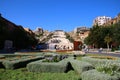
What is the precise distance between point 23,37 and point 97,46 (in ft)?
89.9

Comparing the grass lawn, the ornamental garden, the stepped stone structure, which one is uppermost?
the stepped stone structure

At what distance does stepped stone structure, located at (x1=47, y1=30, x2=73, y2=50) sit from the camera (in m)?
87.2

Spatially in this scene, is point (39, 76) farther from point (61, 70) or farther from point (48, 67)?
point (61, 70)

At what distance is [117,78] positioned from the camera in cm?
702

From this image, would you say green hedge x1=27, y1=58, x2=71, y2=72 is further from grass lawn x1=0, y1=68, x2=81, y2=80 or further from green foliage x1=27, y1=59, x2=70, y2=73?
grass lawn x1=0, y1=68, x2=81, y2=80

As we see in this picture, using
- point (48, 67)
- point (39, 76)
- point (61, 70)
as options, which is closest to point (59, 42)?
point (48, 67)

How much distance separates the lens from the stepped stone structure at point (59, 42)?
8717cm

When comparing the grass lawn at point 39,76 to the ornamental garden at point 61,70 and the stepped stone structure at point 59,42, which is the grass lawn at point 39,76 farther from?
the stepped stone structure at point 59,42

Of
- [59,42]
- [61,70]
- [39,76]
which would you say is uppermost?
[59,42]

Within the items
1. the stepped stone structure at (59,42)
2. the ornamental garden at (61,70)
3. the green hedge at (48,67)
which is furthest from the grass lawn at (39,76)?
the stepped stone structure at (59,42)

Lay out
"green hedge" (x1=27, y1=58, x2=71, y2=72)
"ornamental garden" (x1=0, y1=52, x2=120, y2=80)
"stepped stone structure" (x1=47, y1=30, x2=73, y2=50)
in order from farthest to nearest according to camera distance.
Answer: "stepped stone structure" (x1=47, y1=30, x2=73, y2=50)
"green hedge" (x1=27, y1=58, x2=71, y2=72)
"ornamental garden" (x1=0, y1=52, x2=120, y2=80)

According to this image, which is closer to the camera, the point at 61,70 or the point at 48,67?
the point at 61,70

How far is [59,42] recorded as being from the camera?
305 ft

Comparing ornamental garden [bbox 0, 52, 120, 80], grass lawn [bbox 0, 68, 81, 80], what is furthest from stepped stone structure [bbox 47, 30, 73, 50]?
grass lawn [bbox 0, 68, 81, 80]
